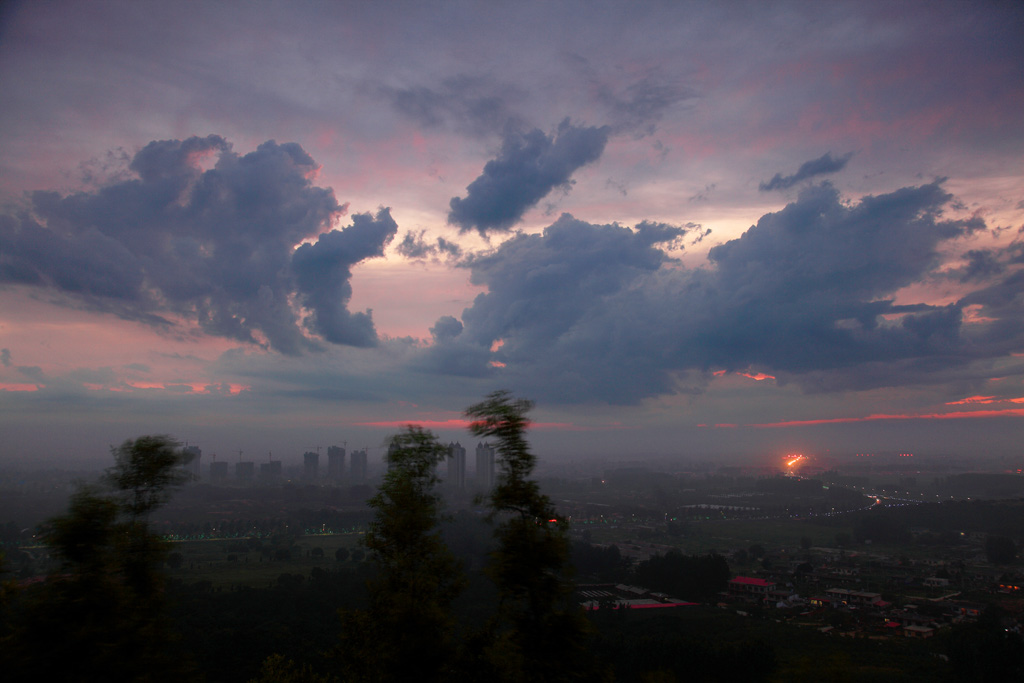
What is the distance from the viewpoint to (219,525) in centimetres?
6059

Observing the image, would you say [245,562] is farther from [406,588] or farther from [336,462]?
[336,462]

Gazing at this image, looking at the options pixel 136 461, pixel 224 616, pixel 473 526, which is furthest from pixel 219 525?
pixel 136 461

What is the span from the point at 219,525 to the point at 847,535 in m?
69.8

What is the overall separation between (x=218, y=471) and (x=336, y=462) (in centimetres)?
2211

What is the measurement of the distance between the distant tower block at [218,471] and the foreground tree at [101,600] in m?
105

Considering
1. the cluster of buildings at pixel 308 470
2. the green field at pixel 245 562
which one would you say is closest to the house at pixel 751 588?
the green field at pixel 245 562

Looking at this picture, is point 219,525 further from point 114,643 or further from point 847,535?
point 847,535

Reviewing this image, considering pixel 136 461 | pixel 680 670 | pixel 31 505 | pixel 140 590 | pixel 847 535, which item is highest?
pixel 136 461

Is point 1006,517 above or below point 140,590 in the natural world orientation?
below

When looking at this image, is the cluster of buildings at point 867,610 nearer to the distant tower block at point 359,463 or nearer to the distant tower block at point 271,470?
the distant tower block at point 359,463

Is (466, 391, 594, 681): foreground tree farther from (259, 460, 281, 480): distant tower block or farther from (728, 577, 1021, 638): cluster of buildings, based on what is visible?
(259, 460, 281, 480): distant tower block

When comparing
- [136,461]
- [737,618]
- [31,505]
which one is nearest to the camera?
[136,461]

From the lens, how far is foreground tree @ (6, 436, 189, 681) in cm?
557

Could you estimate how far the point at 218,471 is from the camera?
323ft
